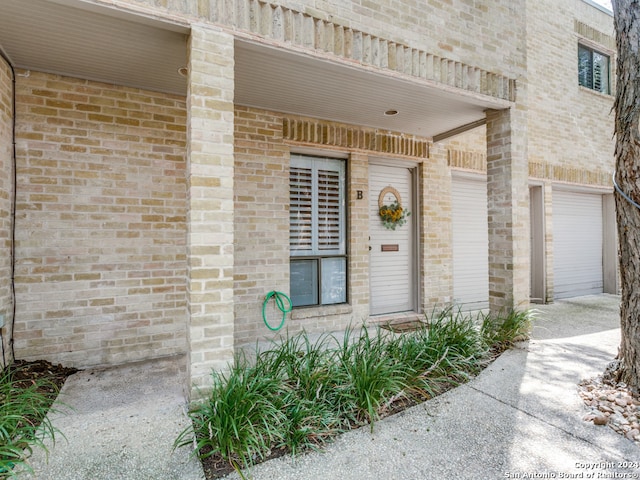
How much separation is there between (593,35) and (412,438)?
9.65 metres

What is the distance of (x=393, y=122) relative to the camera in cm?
529

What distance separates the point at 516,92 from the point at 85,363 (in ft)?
19.4

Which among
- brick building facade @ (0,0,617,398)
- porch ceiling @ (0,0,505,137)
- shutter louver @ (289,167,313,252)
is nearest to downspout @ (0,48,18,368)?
brick building facade @ (0,0,617,398)

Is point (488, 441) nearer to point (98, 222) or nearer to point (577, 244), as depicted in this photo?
point (98, 222)

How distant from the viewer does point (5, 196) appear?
333 centimetres

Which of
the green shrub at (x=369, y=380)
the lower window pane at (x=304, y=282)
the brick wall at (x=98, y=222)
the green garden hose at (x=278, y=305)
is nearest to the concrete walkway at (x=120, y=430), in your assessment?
the brick wall at (x=98, y=222)

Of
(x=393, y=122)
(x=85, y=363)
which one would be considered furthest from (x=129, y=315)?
(x=393, y=122)

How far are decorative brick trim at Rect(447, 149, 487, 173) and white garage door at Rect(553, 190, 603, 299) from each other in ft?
8.61

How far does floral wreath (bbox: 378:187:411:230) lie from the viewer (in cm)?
567

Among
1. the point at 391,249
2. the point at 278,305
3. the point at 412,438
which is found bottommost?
the point at 412,438

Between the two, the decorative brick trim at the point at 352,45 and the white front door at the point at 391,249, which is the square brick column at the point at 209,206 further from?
the white front door at the point at 391,249

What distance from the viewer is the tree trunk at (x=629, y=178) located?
3043 mm

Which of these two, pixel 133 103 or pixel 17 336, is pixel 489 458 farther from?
pixel 133 103

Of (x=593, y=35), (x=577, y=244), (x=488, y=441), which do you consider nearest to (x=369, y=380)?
(x=488, y=441)
